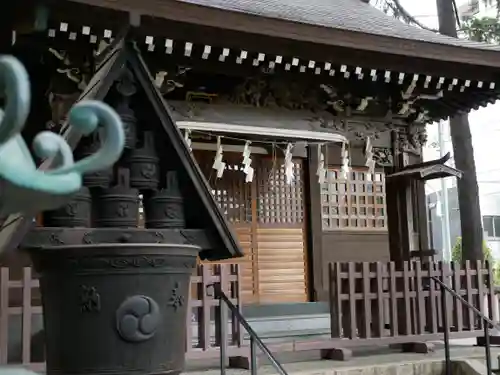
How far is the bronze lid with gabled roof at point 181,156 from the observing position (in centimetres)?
371

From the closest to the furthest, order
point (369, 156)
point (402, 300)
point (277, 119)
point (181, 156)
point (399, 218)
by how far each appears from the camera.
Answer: point (181, 156) < point (402, 300) < point (277, 119) < point (369, 156) < point (399, 218)

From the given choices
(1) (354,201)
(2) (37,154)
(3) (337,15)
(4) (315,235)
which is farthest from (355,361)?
(2) (37,154)

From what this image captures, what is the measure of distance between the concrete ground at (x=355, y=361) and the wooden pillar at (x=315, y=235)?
161 centimetres

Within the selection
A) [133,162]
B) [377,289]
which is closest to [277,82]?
[377,289]

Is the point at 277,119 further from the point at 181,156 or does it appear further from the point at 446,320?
the point at 181,156

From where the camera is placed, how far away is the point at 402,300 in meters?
8.46

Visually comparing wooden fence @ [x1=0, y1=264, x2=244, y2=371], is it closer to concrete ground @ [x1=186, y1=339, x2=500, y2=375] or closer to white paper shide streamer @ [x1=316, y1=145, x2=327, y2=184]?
concrete ground @ [x1=186, y1=339, x2=500, y2=375]

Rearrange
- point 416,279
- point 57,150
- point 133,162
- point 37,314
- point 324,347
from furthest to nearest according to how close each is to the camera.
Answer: point 416,279
point 324,347
point 37,314
point 133,162
point 57,150

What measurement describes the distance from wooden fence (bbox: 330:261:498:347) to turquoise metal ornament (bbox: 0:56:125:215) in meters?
6.45

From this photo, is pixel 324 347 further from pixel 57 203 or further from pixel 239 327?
pixel 57 203

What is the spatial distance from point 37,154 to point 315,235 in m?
9.02

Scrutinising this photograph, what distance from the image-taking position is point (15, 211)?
1.92 m

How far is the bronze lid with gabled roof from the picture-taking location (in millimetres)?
3711

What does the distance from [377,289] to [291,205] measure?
2.79 metres
